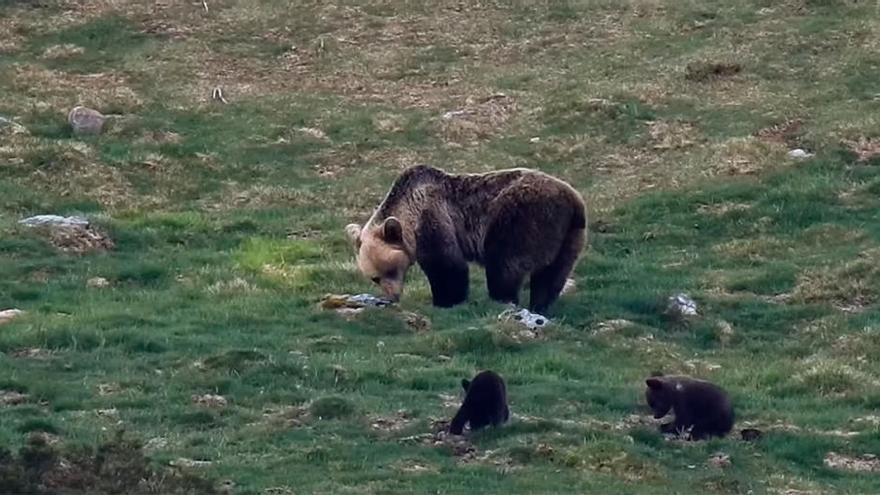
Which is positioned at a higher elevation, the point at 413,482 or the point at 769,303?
the point at 413,482

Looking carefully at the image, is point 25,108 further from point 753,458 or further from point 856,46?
point 753,458

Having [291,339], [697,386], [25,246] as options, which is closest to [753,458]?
[697,386]

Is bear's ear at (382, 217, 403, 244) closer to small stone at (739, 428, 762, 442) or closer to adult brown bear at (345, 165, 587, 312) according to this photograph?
adult brown bear at (345, 165, 587, 312)

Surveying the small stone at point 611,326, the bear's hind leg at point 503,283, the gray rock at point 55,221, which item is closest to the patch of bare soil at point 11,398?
the bear's hind leg at point 503,283

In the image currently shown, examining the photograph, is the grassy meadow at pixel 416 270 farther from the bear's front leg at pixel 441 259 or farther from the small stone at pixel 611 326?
the bear's front leg at pixel 441 259

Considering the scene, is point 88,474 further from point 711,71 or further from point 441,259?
point 711,71

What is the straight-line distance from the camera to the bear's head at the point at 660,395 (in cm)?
1394

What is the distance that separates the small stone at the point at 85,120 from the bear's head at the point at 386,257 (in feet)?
38.6

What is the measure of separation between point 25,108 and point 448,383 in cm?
1712

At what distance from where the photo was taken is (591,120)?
1170 inches

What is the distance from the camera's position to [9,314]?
57.9 ft

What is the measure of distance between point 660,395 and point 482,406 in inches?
63.2

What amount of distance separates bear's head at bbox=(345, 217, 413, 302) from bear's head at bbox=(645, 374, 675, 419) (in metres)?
4.90

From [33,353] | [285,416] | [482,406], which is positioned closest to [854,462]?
[482,406]
